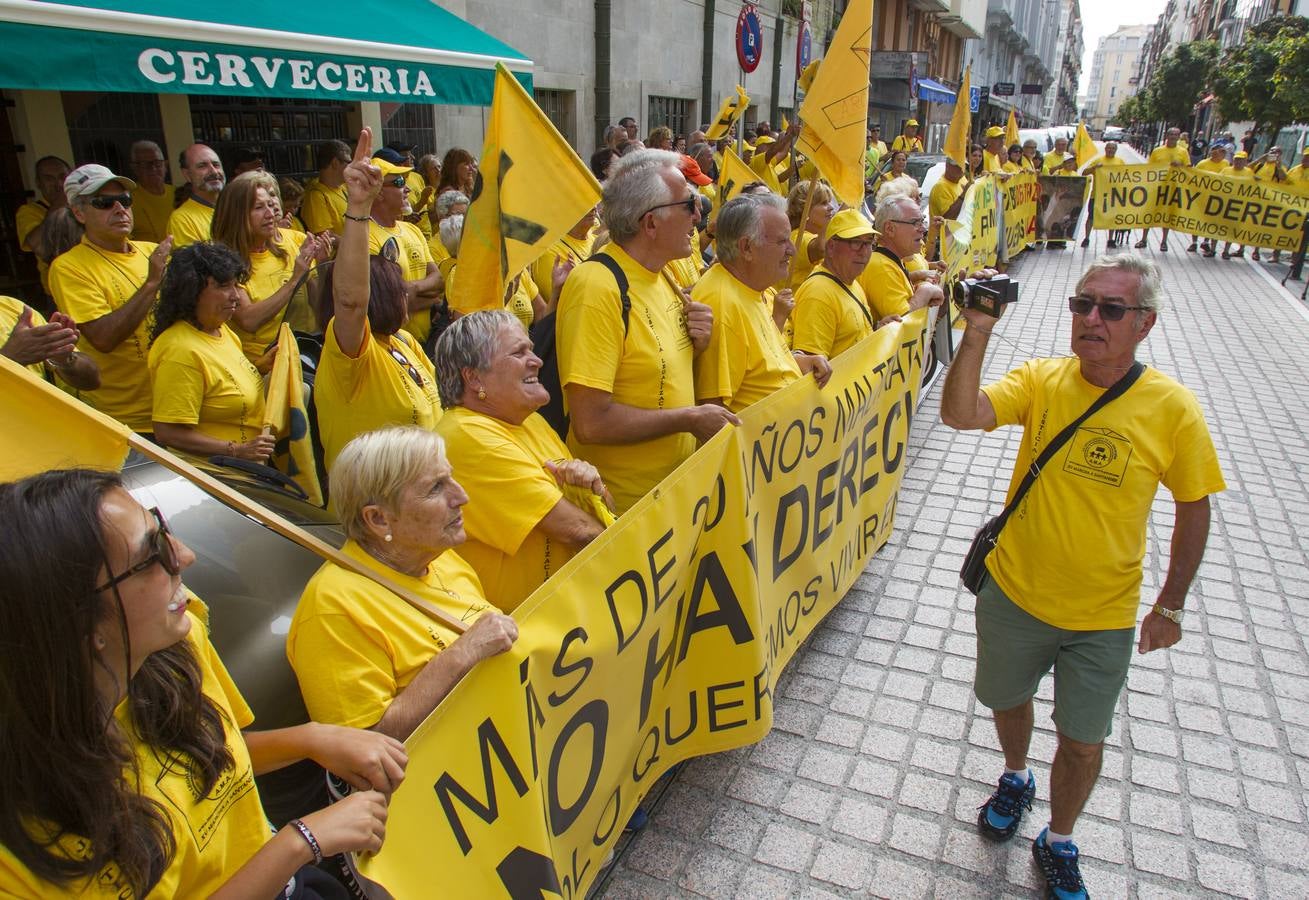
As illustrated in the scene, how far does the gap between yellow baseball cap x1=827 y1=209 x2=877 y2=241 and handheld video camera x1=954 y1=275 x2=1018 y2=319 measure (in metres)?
1.56

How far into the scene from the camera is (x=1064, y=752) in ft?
9.37

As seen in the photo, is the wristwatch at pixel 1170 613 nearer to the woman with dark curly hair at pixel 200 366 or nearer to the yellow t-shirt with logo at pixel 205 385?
the woman with dark curly hair at pixel 200 366

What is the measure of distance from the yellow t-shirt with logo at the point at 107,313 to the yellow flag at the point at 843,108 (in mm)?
3637

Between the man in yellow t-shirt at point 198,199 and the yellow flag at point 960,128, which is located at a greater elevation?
the yellow flag at point 960,128

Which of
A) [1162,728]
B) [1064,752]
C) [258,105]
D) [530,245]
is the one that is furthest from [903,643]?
[258,105]

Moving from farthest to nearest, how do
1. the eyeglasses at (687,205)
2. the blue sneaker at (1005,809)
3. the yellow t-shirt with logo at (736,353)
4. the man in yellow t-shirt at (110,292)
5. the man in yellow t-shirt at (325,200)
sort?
the man in yellow t-shirt at (325,200), the man in yellow t-shirt at (110,292), the yellow t-shirt with logo at (736,353), the eyeglasses at (687,205), the blue sneaker at (1005,809)

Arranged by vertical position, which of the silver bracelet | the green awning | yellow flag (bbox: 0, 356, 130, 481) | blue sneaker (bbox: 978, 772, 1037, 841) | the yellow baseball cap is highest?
the green awning

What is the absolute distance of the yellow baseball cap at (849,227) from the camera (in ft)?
14.2

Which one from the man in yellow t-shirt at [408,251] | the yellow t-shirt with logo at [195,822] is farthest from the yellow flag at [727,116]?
the yellow t-shirt with logo at [195,822]

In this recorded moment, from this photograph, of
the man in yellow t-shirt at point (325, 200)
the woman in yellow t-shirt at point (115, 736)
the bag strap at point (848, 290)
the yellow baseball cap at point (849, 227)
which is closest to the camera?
the woman in yellow t-shirt at point (115, 736)

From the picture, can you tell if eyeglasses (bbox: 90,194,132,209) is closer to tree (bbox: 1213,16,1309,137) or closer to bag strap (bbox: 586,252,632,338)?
bag strap (bbox: 586,252,632,338)

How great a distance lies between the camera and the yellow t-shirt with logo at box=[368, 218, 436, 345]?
5344 mm

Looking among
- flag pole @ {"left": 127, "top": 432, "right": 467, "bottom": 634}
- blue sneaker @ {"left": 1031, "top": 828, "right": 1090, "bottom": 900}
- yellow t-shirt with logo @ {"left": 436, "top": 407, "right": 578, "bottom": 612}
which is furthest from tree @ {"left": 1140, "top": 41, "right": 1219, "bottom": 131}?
flag pole @ {"left": 127, "top": 432, "right": 467, "bottom": 634}

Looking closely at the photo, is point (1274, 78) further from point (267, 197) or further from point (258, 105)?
point (267, 197)
